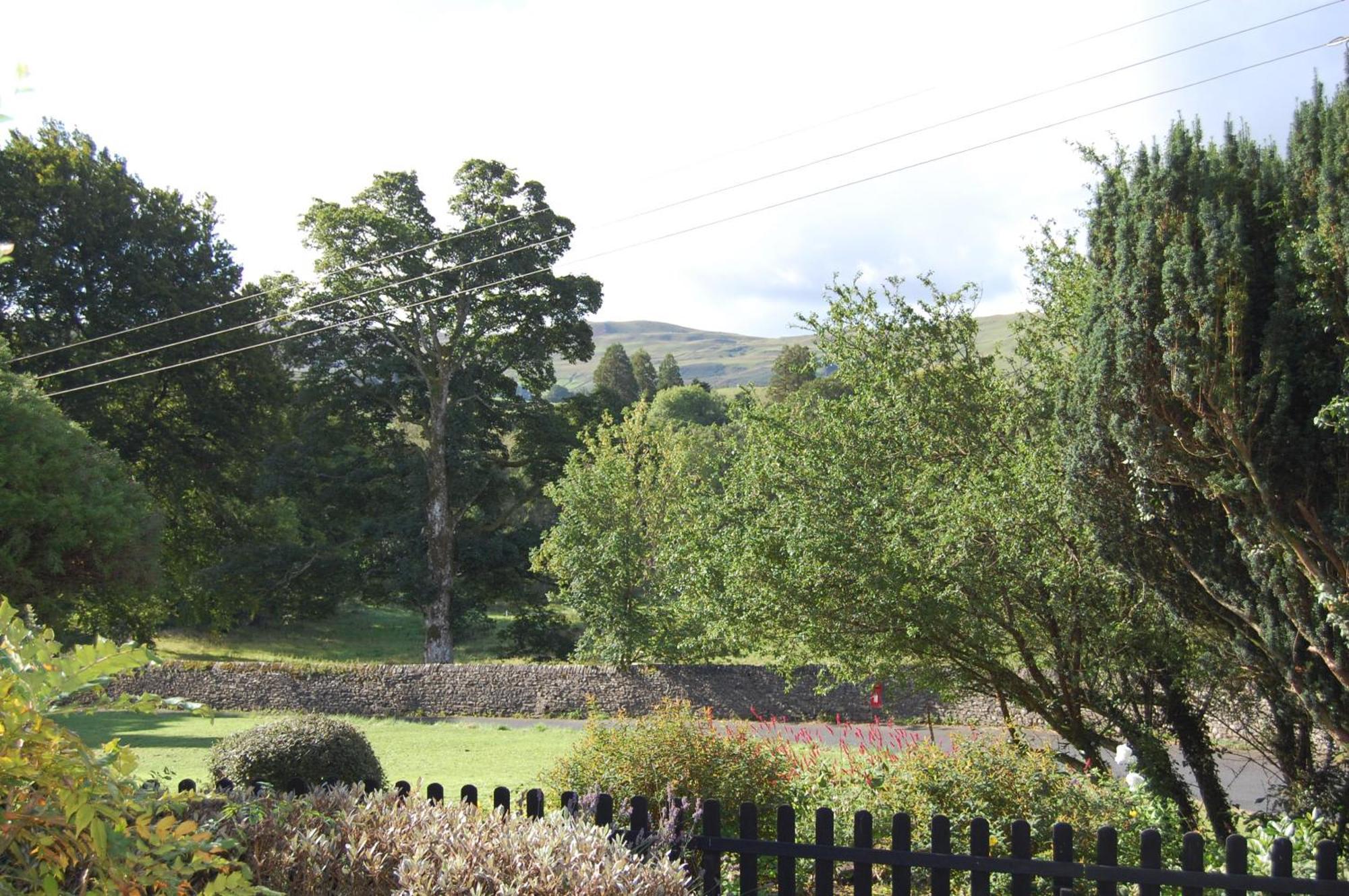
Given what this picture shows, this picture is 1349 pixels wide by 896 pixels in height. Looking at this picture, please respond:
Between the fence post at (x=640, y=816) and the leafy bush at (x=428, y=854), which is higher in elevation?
the leafy bush at (x=428, y=854)

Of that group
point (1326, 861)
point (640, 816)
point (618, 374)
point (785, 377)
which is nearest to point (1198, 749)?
point (1326, 861)

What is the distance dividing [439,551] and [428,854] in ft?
95.5

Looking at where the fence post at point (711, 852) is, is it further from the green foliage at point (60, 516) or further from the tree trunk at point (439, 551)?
the tree trunk at point (439, 551)

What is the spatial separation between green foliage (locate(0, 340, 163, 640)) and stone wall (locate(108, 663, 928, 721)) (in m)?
3.05

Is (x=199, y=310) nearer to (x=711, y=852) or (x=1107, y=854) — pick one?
(x=711, y=852)

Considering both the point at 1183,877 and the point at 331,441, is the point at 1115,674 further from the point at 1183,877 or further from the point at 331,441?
the point at 331,441

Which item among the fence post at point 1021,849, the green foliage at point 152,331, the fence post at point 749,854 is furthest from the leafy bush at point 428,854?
the green foliage at point 152,331

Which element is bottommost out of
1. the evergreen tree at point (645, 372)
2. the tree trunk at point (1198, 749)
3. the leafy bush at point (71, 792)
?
the tree trunk at point (1198, 749)

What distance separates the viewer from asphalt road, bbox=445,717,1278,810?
886 centimetres

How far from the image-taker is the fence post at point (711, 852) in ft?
16.3

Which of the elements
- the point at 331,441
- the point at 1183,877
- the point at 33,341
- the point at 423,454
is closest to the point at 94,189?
the point at 33,341

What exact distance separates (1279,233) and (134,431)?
33.1 metres

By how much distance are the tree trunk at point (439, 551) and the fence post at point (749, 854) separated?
27.9 metres

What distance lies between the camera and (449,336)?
33.4m
